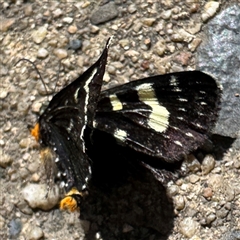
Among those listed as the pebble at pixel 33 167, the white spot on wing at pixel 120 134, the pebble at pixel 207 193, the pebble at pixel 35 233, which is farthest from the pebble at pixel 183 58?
the pebble at pixel 35 233

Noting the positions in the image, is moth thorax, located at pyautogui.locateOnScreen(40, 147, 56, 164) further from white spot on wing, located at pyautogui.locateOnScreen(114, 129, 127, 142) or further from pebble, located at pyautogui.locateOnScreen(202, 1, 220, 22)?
pebble, located at pyautogui.locateOnScreen(202, 1, 220, 22)

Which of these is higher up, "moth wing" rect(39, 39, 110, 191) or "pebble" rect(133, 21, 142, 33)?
"moth wing" rect(39, 39, 110, 191)

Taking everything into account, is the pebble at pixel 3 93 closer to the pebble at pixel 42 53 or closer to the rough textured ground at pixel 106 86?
the rough textured ground at pixel 106 86

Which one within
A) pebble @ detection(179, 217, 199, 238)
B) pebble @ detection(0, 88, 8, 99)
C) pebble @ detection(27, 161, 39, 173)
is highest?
pebble @ detection(0, 88, 8, 99)

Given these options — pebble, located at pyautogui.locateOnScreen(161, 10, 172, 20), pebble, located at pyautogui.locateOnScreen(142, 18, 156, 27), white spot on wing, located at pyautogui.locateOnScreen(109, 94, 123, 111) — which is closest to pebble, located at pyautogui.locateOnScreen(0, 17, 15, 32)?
pebble, located at pyautogui.locateOnScreen(142, 18, 156, 27)

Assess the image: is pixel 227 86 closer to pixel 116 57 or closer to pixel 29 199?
pixel 116 57

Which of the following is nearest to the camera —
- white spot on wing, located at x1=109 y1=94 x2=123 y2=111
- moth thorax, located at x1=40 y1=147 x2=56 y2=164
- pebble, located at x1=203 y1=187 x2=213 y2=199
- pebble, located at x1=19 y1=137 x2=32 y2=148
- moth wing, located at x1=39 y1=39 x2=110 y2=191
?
moth wing, located at x1=39 y1=39 x2=110 y2=191

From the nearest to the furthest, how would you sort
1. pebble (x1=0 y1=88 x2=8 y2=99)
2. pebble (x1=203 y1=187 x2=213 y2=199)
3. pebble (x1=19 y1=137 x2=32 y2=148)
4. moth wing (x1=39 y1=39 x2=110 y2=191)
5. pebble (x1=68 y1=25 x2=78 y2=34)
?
moth wing (x1=39 y1=39 x2=110 y2=191), pebble (x1=203 y1=187 x2=213 y2=199), pebble (x1=19 y1=137 x2=32 y2=148), pebble (x1=0 y1=88 x2=8 y2=99), pebble (x1=68 y1=25 x2=78 y2=34)

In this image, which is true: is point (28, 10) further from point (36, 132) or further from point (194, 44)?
point (194, 44)
